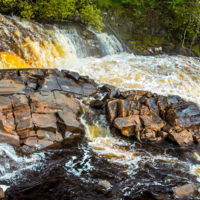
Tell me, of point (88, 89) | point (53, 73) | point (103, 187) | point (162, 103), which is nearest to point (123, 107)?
point (162, 103)

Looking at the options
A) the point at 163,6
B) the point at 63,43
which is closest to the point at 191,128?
the point at 63,43

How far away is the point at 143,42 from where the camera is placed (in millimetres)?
15992

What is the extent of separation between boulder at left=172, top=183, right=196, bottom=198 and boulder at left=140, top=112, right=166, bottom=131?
8.18ft

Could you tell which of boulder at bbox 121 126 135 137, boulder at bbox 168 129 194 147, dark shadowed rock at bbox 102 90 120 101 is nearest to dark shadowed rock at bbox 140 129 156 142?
boulder at bbox 121 126 135 137

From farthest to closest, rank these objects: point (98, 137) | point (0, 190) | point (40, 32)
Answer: point (40, 32) < point (98, 137) < point (0, 190)

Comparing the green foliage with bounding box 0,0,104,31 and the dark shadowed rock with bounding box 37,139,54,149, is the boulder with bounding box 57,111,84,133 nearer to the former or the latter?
the dark shadowed rock with bounding box 37,139,54,149

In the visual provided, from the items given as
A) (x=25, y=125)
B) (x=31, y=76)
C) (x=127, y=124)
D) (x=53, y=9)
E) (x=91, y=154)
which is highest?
(x=53, y=9)

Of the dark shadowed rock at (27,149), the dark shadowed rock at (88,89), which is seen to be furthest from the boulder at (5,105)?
the dark shadowed rock at (88,89)

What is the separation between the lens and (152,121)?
675 cm

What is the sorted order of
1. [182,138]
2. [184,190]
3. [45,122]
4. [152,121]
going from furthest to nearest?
[152,121], [182,138], [45,122], [184,190]

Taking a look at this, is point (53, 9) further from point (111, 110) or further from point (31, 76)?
point (111, 110)

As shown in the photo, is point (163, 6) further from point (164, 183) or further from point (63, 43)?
point (164, 183)

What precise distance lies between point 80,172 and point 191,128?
13.6ft

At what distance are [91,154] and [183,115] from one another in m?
3.61
